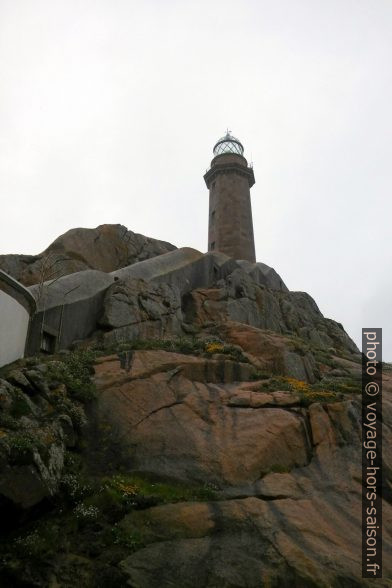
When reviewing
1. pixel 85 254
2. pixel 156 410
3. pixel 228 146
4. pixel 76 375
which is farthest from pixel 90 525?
pixel 228 146

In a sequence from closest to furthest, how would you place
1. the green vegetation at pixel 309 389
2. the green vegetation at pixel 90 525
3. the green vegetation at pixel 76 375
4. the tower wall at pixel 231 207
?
the green vegetation at pixel 90 525, the green vegetation at pixel 76 375, the green vegetation at pixel 309 389, the tower wall at pixel 231 207

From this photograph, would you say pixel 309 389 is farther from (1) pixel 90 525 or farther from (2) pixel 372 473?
(1) pixel 90 525

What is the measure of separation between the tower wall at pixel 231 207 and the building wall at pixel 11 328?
27501 mm

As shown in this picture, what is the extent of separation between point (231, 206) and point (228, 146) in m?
10.9

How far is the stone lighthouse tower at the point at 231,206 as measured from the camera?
4500 centimetres

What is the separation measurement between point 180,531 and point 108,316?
13650 millimetres

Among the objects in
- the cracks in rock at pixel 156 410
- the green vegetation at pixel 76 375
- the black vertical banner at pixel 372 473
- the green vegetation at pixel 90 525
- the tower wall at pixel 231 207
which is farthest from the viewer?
the tower wall at pixel 231 207

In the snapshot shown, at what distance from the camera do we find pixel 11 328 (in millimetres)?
17609

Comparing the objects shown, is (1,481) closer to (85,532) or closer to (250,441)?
(85,532)

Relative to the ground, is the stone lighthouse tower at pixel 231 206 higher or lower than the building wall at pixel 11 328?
higher

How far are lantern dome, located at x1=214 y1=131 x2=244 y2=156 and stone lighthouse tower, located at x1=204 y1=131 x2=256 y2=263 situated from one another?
245cm

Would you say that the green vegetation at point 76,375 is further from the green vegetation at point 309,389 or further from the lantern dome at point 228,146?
the lantern dome at point 228,146

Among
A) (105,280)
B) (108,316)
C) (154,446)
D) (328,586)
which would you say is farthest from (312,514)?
(105,280)

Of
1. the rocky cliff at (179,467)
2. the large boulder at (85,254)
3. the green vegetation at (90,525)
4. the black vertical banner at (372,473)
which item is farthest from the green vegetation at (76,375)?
the large boulder at (85,254)
